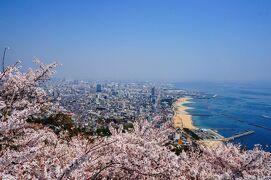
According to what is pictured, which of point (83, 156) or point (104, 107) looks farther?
point (104, 107)

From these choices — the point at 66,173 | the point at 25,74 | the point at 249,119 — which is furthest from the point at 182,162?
the point at 249,119

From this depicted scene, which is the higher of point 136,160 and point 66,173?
point 66,173

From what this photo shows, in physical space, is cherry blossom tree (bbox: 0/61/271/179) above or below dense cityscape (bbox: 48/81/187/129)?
above

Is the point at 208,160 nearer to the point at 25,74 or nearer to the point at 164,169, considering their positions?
the point at 164,169

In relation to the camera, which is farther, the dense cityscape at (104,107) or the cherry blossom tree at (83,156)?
the dense cityscape at (104,107)

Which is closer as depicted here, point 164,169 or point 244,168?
point 164,169

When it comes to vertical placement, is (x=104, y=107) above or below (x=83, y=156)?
below

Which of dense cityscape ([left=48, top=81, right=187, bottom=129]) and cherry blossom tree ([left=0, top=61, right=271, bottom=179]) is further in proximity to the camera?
dense cityscape ([left=48, top=81, right=187, bottom=129])

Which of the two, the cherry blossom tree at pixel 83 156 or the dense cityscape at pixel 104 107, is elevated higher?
the cherry blossom tree at pixel 83 156
